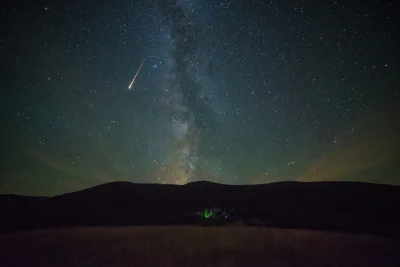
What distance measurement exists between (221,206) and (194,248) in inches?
377

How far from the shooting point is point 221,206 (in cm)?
1916

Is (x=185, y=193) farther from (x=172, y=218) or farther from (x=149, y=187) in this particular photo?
(x=172, y=218)

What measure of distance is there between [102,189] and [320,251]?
70.6 ft

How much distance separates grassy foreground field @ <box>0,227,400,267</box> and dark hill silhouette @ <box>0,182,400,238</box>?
3892mm

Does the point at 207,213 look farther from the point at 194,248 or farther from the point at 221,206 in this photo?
the point at 194,248

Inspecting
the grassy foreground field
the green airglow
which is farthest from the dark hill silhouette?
the grassy foreground field

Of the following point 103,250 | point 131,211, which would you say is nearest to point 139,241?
point 103,250

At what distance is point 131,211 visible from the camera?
21.4 metres

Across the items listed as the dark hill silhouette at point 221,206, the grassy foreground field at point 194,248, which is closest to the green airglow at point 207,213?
the dark hill silhouette at point 221,206

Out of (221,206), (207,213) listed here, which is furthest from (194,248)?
(221,206)

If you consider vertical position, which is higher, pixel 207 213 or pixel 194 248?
pixel 207 213

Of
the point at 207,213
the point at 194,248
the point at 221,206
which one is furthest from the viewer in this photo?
the point at 221,206

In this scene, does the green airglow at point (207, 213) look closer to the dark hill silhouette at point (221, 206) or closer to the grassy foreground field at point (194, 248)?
the dark hill silhouette at point (221, 206)

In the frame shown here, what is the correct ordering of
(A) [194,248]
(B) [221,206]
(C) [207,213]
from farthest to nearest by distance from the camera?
1. (B) [221,206]
2. (C) [207,213]
3. (A) [194,248]
